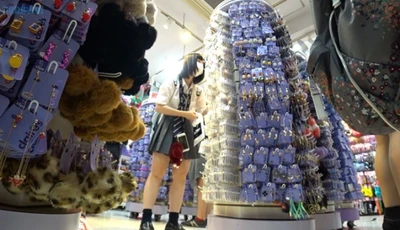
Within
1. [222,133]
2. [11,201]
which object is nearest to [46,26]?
[11,201]

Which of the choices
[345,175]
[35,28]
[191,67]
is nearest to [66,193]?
[35,28]

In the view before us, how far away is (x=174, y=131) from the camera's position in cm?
170

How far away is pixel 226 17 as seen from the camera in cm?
160

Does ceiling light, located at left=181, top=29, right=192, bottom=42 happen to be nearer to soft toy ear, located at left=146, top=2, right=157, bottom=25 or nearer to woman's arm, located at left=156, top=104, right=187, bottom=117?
woman's arm, located at left=156, top=104, right=187, bottom=117

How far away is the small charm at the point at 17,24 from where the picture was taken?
16.6 inches

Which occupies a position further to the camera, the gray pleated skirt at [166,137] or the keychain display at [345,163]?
the keychain display at [345,163]

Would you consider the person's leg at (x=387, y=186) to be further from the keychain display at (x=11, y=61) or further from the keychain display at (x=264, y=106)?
the keychain display at (x=11, y=61)

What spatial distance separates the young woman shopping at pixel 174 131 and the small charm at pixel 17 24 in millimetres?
1220

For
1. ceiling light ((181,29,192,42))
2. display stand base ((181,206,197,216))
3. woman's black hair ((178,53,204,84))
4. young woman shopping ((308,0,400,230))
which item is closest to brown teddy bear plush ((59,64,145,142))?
young woman shopping ((308,0,400,230))

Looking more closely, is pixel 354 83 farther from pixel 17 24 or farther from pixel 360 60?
pixel 17 24

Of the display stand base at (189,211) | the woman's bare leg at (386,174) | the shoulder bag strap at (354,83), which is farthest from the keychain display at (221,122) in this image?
the display stand base at (189,211)

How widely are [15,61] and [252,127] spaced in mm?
1066

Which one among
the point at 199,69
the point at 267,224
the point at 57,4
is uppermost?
the point at 199,69

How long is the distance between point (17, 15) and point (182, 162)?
1372mm
